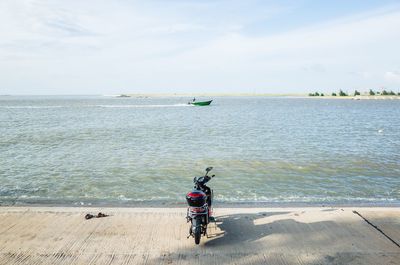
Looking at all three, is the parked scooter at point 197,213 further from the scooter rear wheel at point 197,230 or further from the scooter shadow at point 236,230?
the scooter shadow at point 236,230

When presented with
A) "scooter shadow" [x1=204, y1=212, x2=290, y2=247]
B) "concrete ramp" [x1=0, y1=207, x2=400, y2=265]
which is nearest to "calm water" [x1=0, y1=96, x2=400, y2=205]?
"concrete ramp" [x1=0, y1=207, x2=400, y2=265]

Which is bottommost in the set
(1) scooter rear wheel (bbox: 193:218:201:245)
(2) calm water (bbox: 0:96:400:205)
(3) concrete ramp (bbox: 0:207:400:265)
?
(2) calm water (bbox: 0:96:400:205)

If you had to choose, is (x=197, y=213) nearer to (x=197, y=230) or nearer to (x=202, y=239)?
(x=197, y=230)

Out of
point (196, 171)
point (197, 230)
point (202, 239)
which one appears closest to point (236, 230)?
point (202, 239)

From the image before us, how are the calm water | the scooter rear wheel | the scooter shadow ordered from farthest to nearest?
the calm water < the scooter shadow < the scooter rear wheel

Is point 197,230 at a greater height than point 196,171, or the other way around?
point 197,230

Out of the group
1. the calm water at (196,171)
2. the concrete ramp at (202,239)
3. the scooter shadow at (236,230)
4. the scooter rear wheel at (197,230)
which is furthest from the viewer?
the calm water at (196,171)

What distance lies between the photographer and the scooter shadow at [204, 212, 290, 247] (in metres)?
7.73

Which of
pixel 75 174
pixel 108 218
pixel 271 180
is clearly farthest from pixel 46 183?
pixel 271 180

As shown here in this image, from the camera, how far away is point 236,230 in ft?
27.2

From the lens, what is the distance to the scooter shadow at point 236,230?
25.4 feet

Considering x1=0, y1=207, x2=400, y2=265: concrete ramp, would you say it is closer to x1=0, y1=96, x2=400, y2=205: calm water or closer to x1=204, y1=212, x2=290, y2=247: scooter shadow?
x1=204, y1=212, x2=290, y2=247: scooter shadow

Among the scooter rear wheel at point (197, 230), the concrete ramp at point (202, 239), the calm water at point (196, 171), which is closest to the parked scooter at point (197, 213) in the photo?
the scooter rear wheel at point (197, 230)

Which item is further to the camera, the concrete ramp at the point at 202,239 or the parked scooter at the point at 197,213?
the parked scooter at the point at 197,213
